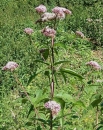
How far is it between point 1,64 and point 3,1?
208 inches

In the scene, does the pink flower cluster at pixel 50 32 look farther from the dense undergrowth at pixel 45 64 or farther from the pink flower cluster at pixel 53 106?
the pink flower cluster at pixel 53 106

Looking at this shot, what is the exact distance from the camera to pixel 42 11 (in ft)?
9.46

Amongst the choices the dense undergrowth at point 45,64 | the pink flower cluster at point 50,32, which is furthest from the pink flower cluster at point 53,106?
the pink flower cluster at point 50,32

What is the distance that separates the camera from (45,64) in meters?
5.33

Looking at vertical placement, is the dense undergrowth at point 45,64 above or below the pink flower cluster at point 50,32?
below

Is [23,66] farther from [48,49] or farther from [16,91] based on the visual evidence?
[48,49]

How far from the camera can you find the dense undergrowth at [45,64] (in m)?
3.36

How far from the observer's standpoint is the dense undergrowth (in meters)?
3.36

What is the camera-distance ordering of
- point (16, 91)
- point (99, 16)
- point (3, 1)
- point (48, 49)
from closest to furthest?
point (48, 49) → point (16, 91) → point (99, 16) → point (3, 1)

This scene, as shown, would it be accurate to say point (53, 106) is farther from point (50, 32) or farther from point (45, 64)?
point (45, 64)

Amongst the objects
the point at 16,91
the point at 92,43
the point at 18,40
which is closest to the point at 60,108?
the point at 16,91

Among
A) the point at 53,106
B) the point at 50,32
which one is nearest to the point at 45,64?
the point at 50,32

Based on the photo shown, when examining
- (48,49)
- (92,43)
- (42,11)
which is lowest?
(92,43)

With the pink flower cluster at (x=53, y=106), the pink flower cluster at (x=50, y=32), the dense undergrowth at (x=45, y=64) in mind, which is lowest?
the dense undergrowth at (x=45, y=64)
